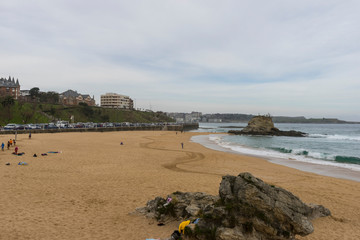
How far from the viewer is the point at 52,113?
93.8 meters

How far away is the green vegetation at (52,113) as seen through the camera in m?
79.2

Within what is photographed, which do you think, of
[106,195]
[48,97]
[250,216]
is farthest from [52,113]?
[250,216]

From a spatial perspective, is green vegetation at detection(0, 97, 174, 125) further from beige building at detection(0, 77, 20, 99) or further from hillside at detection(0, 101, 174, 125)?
beige building at detection(0, 77, 20, 99)

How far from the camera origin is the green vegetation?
3118 inches

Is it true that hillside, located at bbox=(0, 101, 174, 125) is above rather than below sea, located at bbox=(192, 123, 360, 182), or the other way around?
above

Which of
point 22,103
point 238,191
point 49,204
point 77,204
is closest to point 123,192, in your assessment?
point 77,204

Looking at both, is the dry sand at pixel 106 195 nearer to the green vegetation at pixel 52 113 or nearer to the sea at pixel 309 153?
the sea at pixel 309 153

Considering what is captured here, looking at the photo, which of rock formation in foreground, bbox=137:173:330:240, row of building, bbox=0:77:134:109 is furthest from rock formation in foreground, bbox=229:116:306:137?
row of building, bbox=0:77:134:109

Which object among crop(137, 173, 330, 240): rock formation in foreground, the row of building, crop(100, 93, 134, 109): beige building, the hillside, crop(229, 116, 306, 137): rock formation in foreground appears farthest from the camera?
crop(100, 93, 134, 109): beige building

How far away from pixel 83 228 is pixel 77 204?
2.69 metres

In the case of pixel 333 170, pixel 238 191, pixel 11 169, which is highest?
pixel 238 191

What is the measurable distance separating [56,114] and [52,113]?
2.38 m

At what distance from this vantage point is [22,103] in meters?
88.2

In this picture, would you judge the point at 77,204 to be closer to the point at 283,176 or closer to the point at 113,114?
the point at 283,176
